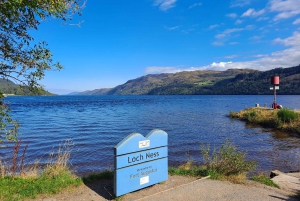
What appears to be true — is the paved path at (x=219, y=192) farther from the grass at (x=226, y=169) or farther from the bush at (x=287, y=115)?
the bush at (x=287, y=115)

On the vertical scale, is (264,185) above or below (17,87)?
below

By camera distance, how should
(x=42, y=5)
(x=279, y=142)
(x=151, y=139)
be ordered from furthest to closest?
(x=279, y=142)
(x=151, y=139)
(x=42, y=5)

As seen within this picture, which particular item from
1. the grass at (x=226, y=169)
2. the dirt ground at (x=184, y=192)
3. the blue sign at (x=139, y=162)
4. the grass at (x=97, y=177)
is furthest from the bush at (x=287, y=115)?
the grass at (x=97, y=177)

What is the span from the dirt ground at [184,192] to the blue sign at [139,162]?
11.1 inches

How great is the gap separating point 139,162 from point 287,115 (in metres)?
23.3

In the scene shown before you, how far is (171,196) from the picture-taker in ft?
20.6

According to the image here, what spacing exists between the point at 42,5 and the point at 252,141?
1900 cm

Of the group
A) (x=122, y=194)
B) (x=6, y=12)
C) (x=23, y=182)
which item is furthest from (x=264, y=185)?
(x=6, y=12)

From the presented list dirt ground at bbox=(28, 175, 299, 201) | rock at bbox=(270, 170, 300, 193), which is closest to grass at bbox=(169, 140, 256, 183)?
dirt ground at bbox=(28, 175, 299, 201)

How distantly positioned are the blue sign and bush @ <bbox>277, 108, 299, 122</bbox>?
22011 mm

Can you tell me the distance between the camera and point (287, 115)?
24656 millimetres

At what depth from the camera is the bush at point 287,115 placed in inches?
945

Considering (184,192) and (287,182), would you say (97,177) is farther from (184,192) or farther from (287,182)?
(287,182)

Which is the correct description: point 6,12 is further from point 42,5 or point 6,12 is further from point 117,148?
point 117,148
